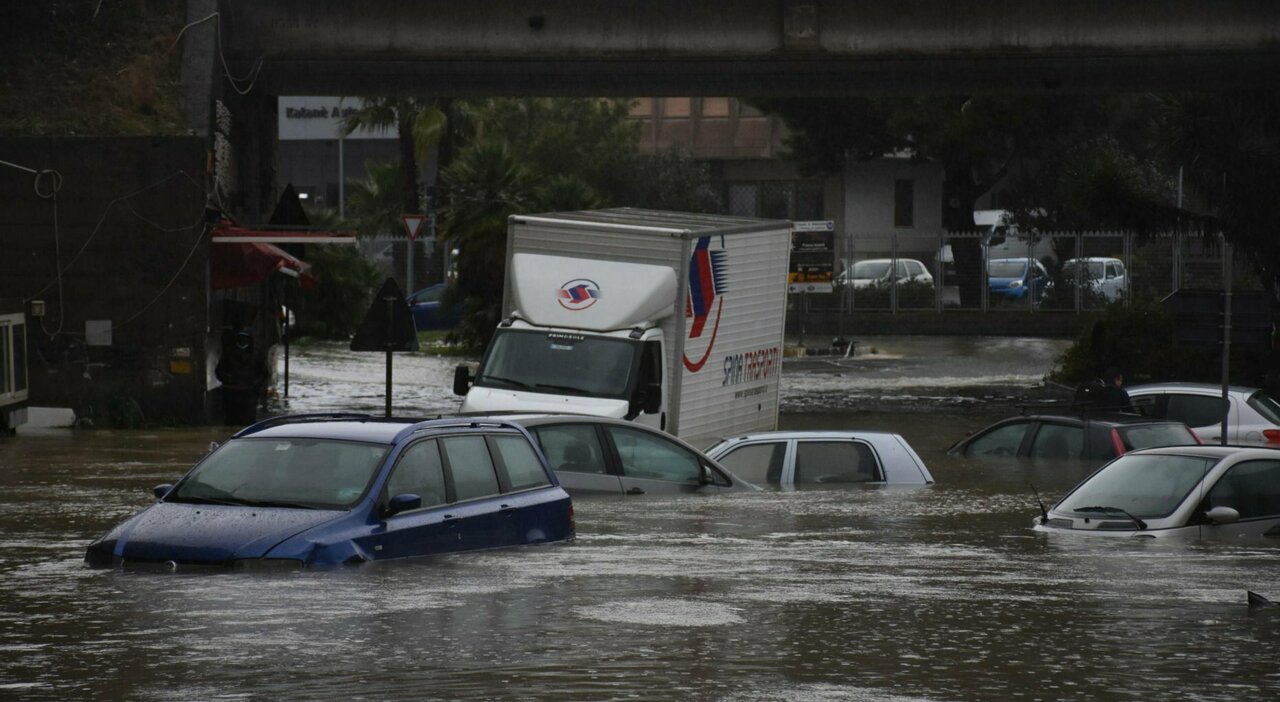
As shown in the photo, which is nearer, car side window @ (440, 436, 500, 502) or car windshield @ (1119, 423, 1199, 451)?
car side window @ (440, 436, 500, 502)

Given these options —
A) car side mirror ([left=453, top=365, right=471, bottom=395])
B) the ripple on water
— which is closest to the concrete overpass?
car side mirror ([left=453, top=365, right=471, bottom=395])

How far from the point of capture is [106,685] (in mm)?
8336

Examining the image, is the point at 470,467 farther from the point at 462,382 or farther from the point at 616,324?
the point at 462,382

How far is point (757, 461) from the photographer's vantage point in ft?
60.3

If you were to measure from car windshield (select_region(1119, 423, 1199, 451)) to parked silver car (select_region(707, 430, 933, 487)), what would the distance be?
10.4 feet

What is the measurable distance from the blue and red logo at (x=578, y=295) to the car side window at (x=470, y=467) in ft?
30.8

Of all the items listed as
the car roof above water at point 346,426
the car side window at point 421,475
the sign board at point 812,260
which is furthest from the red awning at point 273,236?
the sign board at point 812,260

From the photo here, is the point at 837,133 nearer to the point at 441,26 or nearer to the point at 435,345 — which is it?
the point at 435,345

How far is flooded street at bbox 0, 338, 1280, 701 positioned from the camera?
8.53 m

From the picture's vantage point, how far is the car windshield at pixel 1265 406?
24.0 metres

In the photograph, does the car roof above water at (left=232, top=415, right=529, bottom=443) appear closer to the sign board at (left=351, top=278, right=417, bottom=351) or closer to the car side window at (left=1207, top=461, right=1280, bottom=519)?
the car side window at (left=1207, top=461, right=1280, bottom=519)

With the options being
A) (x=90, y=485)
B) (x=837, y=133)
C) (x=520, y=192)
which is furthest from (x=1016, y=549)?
(x=837, y=133)

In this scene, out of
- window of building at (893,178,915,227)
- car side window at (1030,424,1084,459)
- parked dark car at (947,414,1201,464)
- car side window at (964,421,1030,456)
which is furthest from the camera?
window of building at (893,178,915,227)

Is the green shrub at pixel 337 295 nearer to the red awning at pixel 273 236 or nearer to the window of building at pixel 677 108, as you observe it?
the red awning at pixel 273 236
